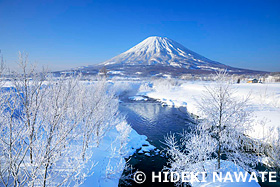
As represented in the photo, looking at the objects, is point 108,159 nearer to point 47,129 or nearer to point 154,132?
point 47,129

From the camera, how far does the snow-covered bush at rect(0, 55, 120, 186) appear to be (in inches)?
145

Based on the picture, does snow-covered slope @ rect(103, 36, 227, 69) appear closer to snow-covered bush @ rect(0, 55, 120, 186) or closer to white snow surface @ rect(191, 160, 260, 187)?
white snow surface @ rect(191, 160, 260, 187)

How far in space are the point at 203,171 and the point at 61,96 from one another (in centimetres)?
751

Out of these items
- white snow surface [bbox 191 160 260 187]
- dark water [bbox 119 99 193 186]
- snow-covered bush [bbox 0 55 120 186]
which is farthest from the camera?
dark water [bbox 119 99 193 186]

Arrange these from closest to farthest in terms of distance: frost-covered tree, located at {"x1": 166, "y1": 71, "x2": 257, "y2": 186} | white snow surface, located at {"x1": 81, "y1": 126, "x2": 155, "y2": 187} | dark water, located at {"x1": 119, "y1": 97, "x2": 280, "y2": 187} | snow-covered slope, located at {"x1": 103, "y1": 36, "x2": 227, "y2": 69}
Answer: white snow surface, located at {"x1": 81, "y1": 126, "x2": 155, "y2": 187} < frost-covered tree, located at {"x1": 166, "y1": 71, "x2": 257, "y2": 186} < dark water, located at {"x1": 119, "y1": 97, "x2": 280, "y2": 187} < snow-covered slope, located at {"x1": 103, "y1": 36, "x2": 227, "y2": 69}

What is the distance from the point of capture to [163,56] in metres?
158

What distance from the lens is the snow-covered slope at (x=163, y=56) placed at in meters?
139

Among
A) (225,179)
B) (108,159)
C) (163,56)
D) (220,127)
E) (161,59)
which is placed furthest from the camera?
(163,56)

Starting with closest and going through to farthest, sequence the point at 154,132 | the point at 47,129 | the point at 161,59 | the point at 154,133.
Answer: the point at 47,129
the point at 154,133
the point at 154,132
the point at 161,59

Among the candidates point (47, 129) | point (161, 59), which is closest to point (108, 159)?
point (47, 129)

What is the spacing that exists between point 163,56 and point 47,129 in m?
159

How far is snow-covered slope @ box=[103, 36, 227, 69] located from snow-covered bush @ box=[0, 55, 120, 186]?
127 meters

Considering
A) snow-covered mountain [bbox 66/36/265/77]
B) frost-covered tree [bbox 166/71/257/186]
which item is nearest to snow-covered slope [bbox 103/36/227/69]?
snow-covered mountain [bbox 66/36/265/77]

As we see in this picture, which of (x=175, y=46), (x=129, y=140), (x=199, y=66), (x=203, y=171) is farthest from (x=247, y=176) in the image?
(x=175, y=46)
